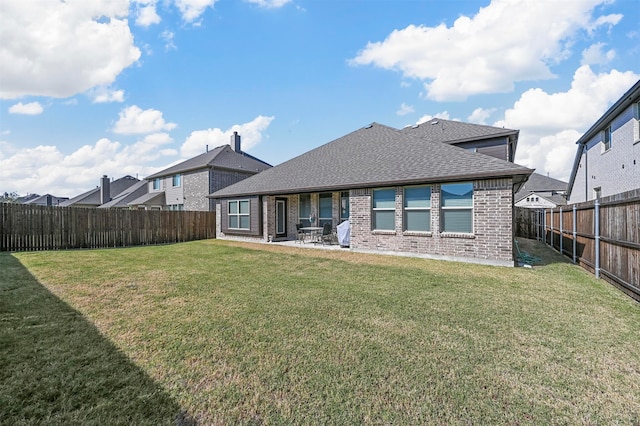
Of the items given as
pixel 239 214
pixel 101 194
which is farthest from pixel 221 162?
pixel 101 194

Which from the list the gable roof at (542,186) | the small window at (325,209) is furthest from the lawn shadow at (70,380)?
the gable roof at (542,186)

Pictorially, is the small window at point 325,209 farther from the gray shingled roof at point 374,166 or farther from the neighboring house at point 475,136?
the neighboring house at point 475,136

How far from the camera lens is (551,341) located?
364 centimetres

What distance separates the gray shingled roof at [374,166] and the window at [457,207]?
373mm

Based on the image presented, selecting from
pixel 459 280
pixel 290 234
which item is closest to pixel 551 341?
pixel 459 280

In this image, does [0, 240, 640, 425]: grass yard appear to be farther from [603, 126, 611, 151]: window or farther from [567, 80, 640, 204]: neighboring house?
[603, 126, 611, 151]: window

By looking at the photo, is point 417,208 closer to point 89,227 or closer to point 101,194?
point 89,227

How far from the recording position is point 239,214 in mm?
17219

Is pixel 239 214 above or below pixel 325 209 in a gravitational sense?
below

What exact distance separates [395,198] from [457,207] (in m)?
2.17

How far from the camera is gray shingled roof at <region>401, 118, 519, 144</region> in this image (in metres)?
15.3

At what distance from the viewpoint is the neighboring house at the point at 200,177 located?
23484mm

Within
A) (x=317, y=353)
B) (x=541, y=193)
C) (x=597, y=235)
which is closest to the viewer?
(x=317, y=353)

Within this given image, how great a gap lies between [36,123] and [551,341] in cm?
2283
